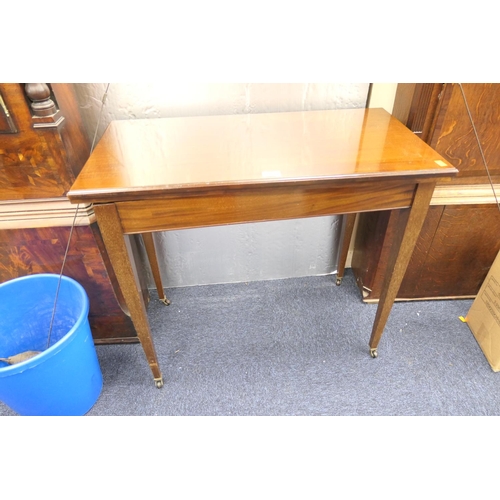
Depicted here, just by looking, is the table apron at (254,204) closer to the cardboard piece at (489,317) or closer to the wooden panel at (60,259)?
the wooden panel at (60,259)

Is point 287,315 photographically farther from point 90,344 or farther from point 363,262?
point 90,344

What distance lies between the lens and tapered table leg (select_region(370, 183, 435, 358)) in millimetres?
849

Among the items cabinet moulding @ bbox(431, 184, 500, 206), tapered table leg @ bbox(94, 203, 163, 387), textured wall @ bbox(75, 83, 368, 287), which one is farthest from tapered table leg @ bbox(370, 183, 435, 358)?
tapered table leg @ bbox(94, 203, 163, 387)

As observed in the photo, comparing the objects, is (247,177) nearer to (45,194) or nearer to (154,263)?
(45,194)

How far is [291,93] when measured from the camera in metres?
1.12

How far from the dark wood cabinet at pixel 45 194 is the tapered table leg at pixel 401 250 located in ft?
2.70

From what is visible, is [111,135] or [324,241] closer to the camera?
[111,135]

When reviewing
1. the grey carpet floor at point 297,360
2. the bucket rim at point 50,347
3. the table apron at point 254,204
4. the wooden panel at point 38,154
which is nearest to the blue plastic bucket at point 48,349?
the bucket rim at point 50,347

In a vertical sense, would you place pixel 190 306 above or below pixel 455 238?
below

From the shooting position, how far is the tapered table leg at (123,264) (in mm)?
765

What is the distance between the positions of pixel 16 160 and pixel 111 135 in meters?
0.24

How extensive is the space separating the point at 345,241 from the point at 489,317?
0.53m

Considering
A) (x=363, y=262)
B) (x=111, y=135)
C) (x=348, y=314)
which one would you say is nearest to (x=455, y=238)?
(x=363, y=262)

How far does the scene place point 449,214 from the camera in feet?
3.83
